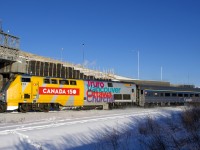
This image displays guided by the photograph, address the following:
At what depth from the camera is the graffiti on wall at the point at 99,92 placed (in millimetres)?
33750

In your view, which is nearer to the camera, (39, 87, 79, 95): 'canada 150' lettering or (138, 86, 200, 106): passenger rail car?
(39, 87, 79, 95): 'canada 150' lettering

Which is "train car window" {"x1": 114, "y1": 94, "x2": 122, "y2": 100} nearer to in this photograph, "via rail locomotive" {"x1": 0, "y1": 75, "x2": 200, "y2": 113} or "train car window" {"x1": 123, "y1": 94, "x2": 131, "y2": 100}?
"via rail locomotive" {"x1": 0, "y1": 75, "x2": 200, "y2": 113}

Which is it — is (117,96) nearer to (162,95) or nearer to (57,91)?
(162,95)

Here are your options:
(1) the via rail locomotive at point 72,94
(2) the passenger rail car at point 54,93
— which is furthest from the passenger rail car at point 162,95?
(2) the passenger rail car at point 54,93

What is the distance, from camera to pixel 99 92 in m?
35.0

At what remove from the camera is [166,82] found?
79188 millimetres

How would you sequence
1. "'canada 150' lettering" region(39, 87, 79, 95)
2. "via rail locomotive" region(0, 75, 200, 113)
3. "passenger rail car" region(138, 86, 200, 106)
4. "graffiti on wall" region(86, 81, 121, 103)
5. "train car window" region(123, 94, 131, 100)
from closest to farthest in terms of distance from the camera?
"via rail locomotive" region(0, 75, 200, 113), "'canada 150' lettering" region(39, 87, 79, 95), "graffiti on wall" region(86, 81, 121, 103), "train car window" region(123, 94, 131, 100), "passenger rail car" region(138, 86, 200, 106)

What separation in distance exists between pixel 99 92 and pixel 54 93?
7.06m

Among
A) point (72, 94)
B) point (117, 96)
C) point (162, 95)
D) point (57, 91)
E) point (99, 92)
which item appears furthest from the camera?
point (162, 95)

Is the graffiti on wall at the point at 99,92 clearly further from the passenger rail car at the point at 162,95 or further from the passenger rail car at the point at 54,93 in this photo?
the passenger rail car at the point at 162,95

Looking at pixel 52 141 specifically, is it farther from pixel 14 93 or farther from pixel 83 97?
pixel 83 97

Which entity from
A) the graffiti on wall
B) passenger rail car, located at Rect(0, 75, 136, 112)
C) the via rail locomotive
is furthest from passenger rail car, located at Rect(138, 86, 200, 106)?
the graffiti on wall

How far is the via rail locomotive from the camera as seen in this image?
1054 inches

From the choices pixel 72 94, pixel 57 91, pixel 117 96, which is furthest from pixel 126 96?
pixel 57 91
